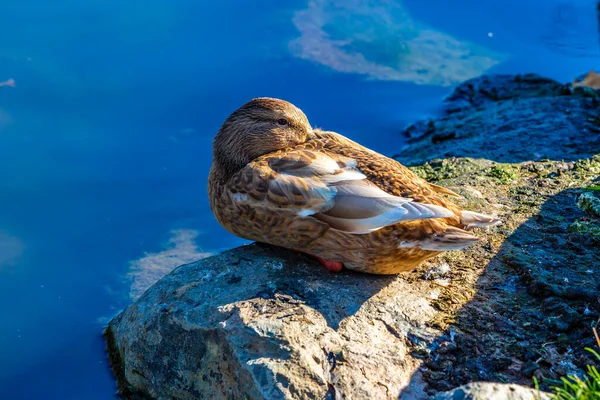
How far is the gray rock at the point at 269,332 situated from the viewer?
12.2ft

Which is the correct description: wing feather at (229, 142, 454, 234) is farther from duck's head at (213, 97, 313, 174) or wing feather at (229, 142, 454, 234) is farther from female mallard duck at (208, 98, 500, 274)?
duck's head at (213, 97, 313, 174)

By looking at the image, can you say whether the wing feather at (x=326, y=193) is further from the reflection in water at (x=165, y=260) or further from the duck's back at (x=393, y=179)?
the reflection in water at (x=165, y=260)

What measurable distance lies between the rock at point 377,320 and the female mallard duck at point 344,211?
19 centimetres

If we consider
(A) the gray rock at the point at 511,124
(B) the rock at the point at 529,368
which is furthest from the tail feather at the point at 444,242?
(A) the gray rock at the point at 511,124

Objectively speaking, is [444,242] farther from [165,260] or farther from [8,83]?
[8,83]

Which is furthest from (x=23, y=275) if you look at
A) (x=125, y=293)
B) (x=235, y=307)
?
(x=235, y=307)

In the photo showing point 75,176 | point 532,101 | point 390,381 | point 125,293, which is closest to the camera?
point 390,381

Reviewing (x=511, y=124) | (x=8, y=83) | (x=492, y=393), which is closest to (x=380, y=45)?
(x=511, y=124)

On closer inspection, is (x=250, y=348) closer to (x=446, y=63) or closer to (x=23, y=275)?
(x=23, y=275)

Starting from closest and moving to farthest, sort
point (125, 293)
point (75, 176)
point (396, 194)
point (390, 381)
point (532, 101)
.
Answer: point (390, 381) → point (396, 194) → point (125, 293) → point (75, 176) → point (532, 101)

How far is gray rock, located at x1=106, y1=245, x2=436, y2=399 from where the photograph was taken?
3.71 meters

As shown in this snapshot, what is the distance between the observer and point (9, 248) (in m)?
6.08

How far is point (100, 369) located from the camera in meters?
4.97

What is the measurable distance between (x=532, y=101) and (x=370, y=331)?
468cm
